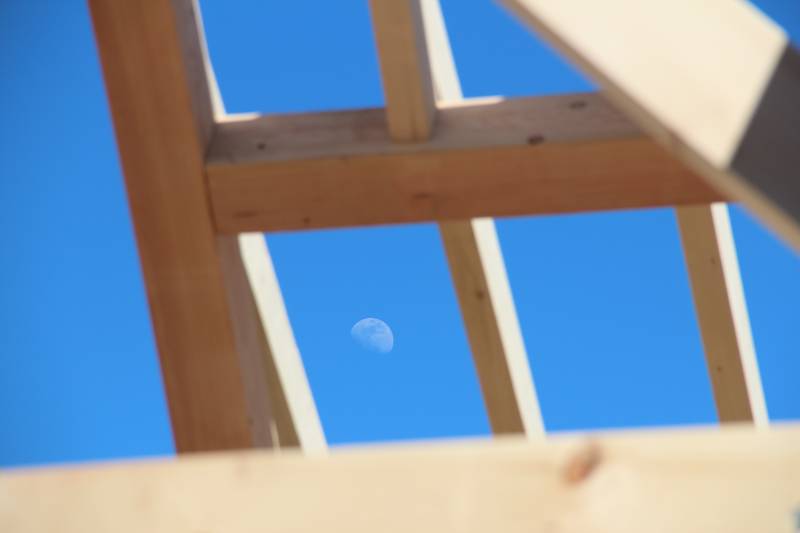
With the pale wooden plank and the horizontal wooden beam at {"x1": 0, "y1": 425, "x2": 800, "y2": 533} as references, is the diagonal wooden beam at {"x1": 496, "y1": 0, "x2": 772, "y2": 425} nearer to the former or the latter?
the horizontal wooden beam at {"x1": 0, "y1": 425, "x2": 800, "y2": 533}

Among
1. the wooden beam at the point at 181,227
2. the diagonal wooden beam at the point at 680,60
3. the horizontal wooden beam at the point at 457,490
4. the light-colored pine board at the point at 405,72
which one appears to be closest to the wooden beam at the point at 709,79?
the diagonal wooden beam at the point at 680,60

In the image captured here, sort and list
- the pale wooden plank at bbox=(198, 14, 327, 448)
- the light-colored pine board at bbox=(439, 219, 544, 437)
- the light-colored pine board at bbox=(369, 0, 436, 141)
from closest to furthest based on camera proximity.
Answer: the light-colored pine board at bbox=(369, 0, 436, 141) → the pale wooden plank at bbox=(198, 14, 327, 448) → the light-colored pine board at bbox=(439, 219, 544, 437)

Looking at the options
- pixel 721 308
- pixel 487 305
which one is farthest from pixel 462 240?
pixel 721 308

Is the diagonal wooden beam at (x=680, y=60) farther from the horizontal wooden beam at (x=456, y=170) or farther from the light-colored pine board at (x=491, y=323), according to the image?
the light-colored pine board at (x=491, y=323)

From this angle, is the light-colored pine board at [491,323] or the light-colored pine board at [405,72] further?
the light-colored pine board at [491,323]

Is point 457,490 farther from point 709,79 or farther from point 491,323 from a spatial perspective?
point 491,323

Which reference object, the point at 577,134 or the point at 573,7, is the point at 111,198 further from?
the point at 573,7

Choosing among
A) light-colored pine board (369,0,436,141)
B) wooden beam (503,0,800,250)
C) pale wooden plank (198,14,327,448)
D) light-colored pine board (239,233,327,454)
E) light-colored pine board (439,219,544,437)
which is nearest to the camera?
wooden beam (503,0,800,250)

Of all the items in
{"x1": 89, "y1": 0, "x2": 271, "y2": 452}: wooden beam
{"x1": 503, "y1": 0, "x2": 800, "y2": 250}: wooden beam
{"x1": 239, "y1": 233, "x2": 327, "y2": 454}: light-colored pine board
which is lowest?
{"x1": 239, "y1": 233, "x2": 327, "y2": 454}: light-colored pine board

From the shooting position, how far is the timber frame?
2.70 feet

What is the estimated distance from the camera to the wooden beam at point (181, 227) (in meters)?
2.18

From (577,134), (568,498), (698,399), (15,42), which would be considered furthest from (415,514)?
(698,399)

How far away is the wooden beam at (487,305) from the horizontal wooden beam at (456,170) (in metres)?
0.53

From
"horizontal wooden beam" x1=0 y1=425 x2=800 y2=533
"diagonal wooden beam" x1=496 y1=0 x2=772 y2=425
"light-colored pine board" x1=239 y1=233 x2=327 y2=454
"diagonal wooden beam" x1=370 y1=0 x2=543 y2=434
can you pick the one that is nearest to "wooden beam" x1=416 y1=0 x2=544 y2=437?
"diagonal wooden beam" x1=370 y1=0 x2=543 y2=434
